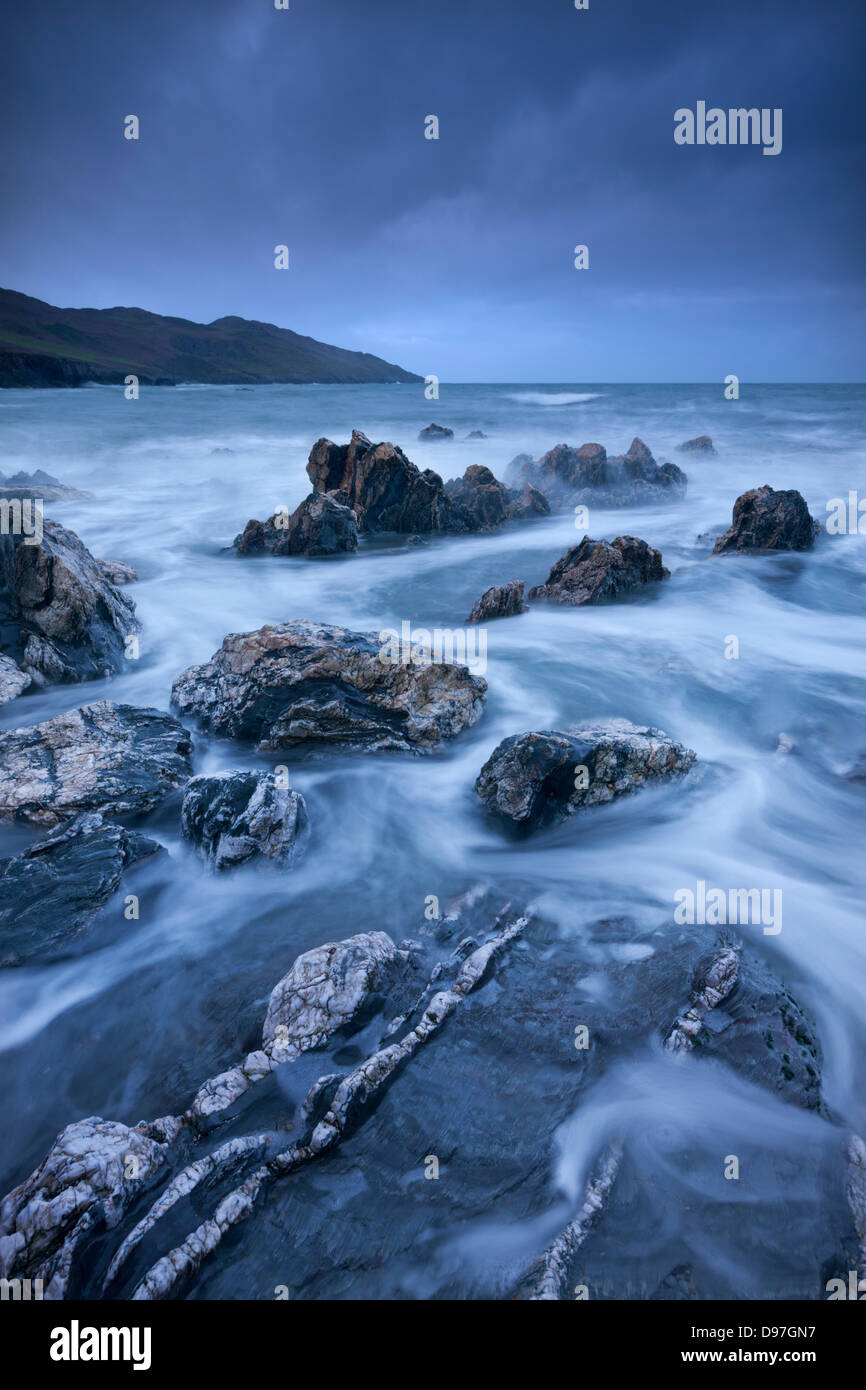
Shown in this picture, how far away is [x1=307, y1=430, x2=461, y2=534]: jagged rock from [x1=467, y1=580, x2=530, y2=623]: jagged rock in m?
6.29

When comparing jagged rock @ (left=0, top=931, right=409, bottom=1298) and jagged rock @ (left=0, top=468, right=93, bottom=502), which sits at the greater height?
jagged rock @ (left=0, top=468, right=93, bottom=502)

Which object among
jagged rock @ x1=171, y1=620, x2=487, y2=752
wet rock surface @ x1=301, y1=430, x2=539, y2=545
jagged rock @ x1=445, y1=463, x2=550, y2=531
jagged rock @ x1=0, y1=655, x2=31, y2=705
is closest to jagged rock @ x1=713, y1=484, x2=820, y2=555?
jagged rock @ x1=445, y1=463, x2=550, y2=531

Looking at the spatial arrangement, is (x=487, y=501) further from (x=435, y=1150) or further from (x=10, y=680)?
(x=435, y=1150)

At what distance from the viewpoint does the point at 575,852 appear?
565cm

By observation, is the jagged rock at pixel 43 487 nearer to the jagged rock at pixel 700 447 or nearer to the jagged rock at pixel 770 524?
the jagged rock at pixel 770 524

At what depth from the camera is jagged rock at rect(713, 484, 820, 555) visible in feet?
51.4

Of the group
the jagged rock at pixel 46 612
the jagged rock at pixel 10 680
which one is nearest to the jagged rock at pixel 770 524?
the jagged rock at pixel 46 612

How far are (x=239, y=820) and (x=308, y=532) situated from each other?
36.0 feet

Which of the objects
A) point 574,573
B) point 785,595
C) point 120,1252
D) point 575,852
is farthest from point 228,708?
point 785,595

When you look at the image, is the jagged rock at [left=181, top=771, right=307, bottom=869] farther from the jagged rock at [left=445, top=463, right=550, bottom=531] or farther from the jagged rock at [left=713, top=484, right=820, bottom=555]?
the jagged rock at [left=713, top=484, right=820, bottom=555]

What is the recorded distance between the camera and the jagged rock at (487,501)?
18125 millimetres

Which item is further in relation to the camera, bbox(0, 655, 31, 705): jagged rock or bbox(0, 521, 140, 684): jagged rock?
bbox(0, 521, 140, 684): jagged rock

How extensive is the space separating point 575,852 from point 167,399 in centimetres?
6205

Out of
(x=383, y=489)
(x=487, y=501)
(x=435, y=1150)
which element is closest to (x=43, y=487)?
(x=383, y=489)
